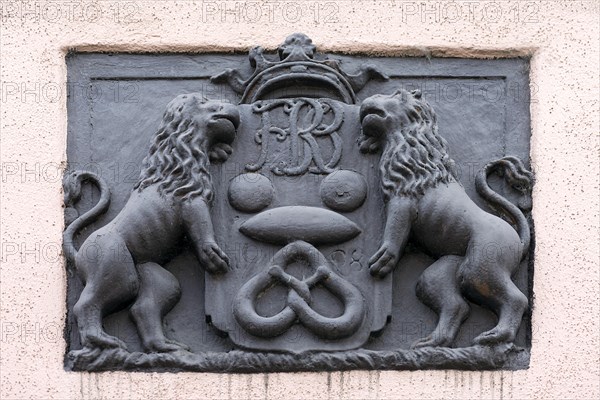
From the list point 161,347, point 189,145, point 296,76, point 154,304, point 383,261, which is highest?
point 296,76

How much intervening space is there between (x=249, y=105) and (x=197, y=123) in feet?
0.65

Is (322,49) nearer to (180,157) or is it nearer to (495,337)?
(180,157)

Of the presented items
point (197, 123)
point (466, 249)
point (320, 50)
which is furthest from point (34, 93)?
point (466, 249)

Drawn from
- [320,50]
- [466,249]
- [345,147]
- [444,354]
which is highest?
[320,50]

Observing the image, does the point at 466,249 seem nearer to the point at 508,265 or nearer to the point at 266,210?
the point at 508,265

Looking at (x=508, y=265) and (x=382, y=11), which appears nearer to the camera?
(x=508, y=265)

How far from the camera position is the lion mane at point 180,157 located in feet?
16.2

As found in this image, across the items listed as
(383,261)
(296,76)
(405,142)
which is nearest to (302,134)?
(296,76)

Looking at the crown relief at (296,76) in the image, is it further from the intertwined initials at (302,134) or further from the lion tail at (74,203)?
the lion tail at (74,203)

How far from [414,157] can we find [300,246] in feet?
1.43

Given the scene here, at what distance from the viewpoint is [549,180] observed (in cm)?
506

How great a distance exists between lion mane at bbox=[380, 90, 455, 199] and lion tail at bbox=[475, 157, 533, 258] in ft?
0.36

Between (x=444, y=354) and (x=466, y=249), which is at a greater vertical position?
(x=466, y=249)

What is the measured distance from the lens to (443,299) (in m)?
4.86
